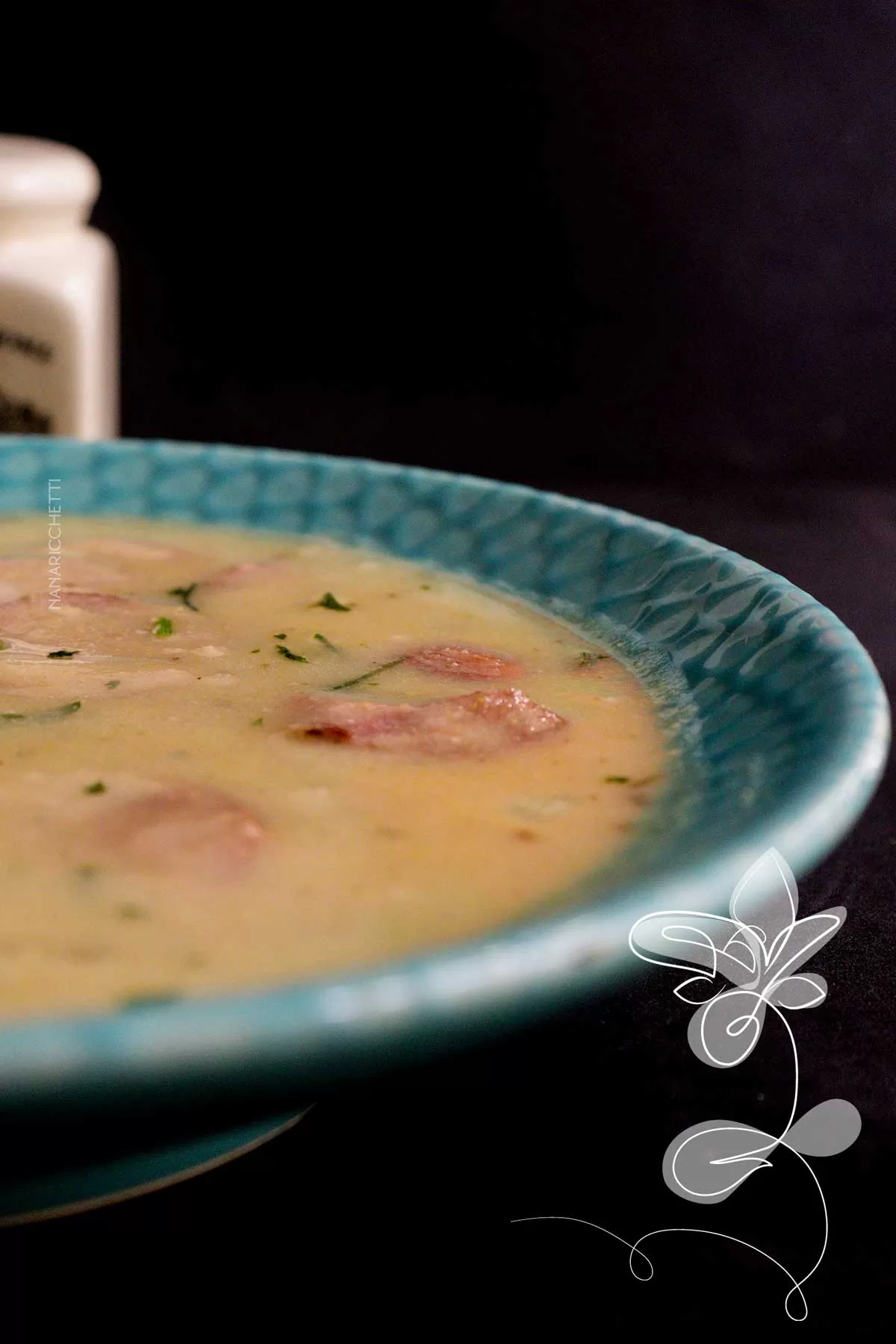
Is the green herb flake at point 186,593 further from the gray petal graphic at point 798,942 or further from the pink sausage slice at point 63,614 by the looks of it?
the gray petal graphic at point 798,942

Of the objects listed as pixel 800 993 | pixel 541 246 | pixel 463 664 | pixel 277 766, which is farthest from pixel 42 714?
pixel 541 246

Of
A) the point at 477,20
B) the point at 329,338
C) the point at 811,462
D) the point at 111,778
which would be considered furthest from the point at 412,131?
the point at 111,778

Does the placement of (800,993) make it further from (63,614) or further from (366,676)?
(63,614)

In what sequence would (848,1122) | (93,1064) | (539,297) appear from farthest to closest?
1. (539,297)
2. (848,1122)
3. (93,1064)

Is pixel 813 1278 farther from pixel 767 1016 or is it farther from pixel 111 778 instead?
pixel 111 778

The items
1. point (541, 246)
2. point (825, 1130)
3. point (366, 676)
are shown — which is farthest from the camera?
point (541, 246)

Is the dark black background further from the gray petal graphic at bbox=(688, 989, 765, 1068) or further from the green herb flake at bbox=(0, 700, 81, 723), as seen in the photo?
the green herb flake at bbox=(0, 700, 81, 723)

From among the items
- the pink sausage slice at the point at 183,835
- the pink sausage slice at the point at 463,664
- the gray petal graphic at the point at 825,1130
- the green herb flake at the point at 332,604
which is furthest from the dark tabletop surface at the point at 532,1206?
the green herb flake at the point at 332,604

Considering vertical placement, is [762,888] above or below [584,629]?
above

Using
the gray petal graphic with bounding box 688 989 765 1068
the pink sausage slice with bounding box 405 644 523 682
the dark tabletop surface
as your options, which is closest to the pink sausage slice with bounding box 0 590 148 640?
the pink sausage slice with bounding box 405 644 523 682
